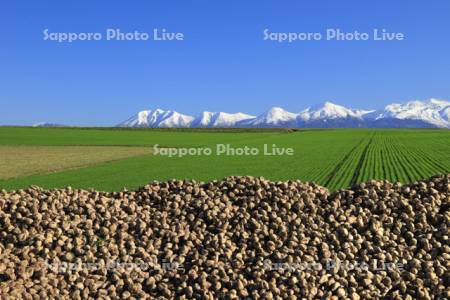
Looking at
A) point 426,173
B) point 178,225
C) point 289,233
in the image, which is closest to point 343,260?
point 289,233

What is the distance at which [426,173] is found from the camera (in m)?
26.4

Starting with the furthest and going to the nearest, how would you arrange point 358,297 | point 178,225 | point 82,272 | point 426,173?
1. point 426,173
2. point 178,225
3. point 82,272
4. point 358,297

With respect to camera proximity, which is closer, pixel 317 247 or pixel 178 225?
pixel 317 247

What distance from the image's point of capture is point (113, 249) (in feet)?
30.2

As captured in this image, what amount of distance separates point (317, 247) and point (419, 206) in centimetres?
259

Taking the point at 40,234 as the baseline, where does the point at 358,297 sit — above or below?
below

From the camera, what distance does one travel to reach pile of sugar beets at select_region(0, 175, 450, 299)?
27.6 ft

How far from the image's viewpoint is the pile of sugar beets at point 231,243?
8.40 meters

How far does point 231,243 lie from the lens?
30.8ft

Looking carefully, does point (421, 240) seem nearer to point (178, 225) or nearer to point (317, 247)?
point (317, 247)

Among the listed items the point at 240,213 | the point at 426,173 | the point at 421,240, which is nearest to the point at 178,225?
the point at 240,213

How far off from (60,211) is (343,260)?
18.1 feet

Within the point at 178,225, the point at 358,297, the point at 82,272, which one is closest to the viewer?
the point at 358,297

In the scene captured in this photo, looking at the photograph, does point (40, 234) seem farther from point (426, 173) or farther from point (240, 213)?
point (426, 173)
